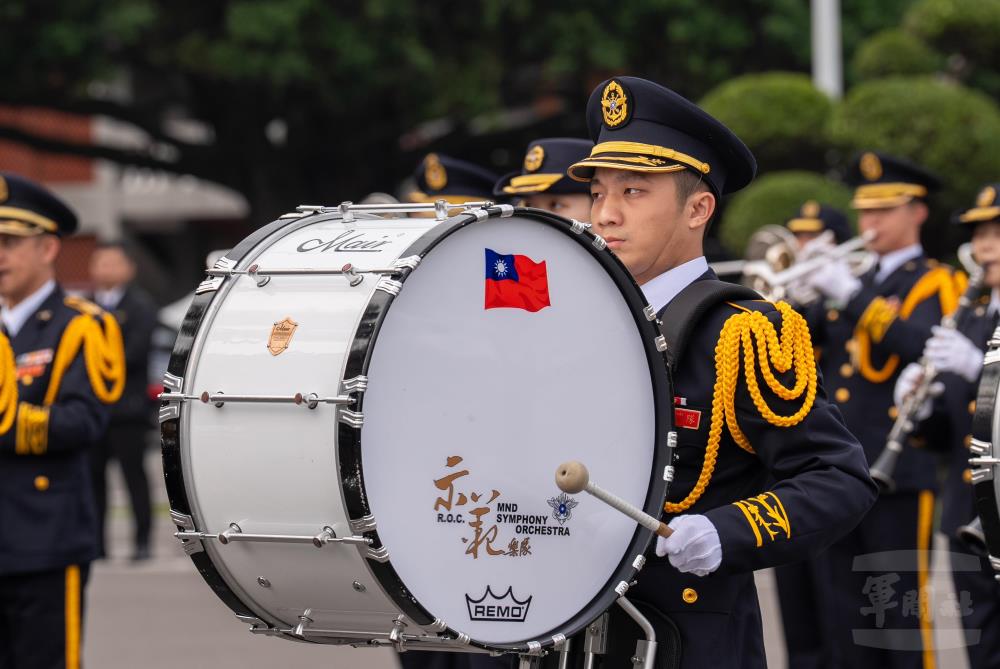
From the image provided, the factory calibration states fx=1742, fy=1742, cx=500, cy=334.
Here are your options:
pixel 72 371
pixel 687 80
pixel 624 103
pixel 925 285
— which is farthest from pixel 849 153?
pixel 624 103

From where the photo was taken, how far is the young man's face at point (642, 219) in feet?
11.1

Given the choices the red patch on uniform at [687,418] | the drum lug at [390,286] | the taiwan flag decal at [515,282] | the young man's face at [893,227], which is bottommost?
the red patch on uniform at [687,418]

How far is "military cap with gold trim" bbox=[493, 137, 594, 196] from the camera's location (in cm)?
543

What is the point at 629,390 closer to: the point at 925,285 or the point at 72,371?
the point at 72,371

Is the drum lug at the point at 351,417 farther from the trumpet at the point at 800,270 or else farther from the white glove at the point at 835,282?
the white glove at the point at 835,282

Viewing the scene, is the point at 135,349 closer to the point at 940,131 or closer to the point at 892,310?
the point at 892,310

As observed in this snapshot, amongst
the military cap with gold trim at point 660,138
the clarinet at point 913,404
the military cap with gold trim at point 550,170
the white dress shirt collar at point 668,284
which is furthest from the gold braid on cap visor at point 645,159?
the clarinet at point 913,404

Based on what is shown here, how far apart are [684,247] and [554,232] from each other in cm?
33

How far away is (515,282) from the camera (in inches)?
125

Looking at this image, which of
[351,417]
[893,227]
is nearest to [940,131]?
[893,227]

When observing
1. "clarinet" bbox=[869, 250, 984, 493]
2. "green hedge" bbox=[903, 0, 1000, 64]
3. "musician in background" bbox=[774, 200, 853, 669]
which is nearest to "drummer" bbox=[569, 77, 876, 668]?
"clarinet" bbox=[869, 250, 984, 493]

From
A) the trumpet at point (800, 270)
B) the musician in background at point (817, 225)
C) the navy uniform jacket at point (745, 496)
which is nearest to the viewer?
the navy uniform jacket at point (745, 496)

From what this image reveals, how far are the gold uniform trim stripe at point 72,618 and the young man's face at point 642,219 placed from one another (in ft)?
8.95

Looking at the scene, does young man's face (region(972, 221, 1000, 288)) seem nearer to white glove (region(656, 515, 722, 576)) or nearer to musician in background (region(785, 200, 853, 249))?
musician in background (region(785, 200, 853, 249))
